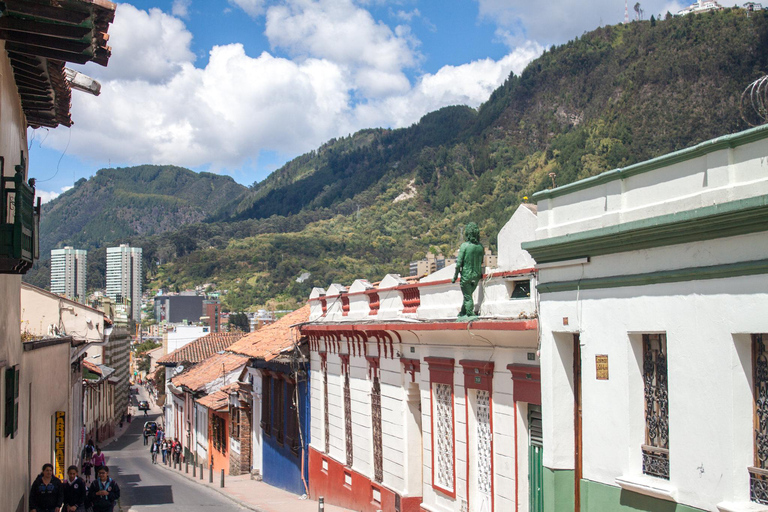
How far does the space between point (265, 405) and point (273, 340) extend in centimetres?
306

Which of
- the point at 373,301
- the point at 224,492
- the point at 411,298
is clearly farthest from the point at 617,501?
the point at 224,492

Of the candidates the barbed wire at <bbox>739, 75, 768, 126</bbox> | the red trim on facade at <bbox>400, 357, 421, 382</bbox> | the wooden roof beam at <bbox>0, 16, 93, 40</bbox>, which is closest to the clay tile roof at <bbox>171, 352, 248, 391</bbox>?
the red trim on facade at <bbox>400, 357, 421, 382</bbox>

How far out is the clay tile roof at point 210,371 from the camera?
33.7 m

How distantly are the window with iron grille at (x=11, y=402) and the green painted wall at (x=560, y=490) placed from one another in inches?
243

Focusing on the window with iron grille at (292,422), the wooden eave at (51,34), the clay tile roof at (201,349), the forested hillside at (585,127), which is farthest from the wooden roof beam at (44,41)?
the forested hillside at (585,127)

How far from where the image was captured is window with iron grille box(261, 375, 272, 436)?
2605cm

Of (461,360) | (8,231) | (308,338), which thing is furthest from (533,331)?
(308,338)

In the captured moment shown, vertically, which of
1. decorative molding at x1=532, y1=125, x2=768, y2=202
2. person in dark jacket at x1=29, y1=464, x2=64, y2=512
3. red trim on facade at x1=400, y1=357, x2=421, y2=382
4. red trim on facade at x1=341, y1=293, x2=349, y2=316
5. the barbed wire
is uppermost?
the barbed wire

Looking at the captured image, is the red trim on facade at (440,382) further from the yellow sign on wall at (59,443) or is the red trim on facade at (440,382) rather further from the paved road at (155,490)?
the paved road at (155,490)

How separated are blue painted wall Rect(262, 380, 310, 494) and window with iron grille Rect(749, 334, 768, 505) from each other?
1582 centimetres

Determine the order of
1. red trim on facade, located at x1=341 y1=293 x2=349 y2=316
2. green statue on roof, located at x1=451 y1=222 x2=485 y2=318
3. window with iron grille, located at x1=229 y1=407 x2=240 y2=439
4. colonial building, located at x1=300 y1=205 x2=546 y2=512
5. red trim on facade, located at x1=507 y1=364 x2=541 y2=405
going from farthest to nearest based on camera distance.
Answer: window with iron grille, located at x1=229 y1=407 x2=240 y2=439 → red trim on facade, located at x1=341 y1=293 x2=349 y2=316 → green statue on roof, located at x1=451 y1=222 x2=485 y2=318 → colonial building, located at x1=300 y1=205 x2=546 y2=512 → red trim on facade, located at x1=507 y1=364 x2=541 y2=405

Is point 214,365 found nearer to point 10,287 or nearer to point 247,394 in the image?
point 247,394

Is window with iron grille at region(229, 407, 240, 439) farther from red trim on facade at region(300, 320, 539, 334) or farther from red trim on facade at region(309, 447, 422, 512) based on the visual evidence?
red trim on facade at region(300, 320, 539, 334)

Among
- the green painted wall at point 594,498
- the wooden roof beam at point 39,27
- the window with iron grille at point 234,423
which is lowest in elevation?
the window with iron grille at point 234,423
